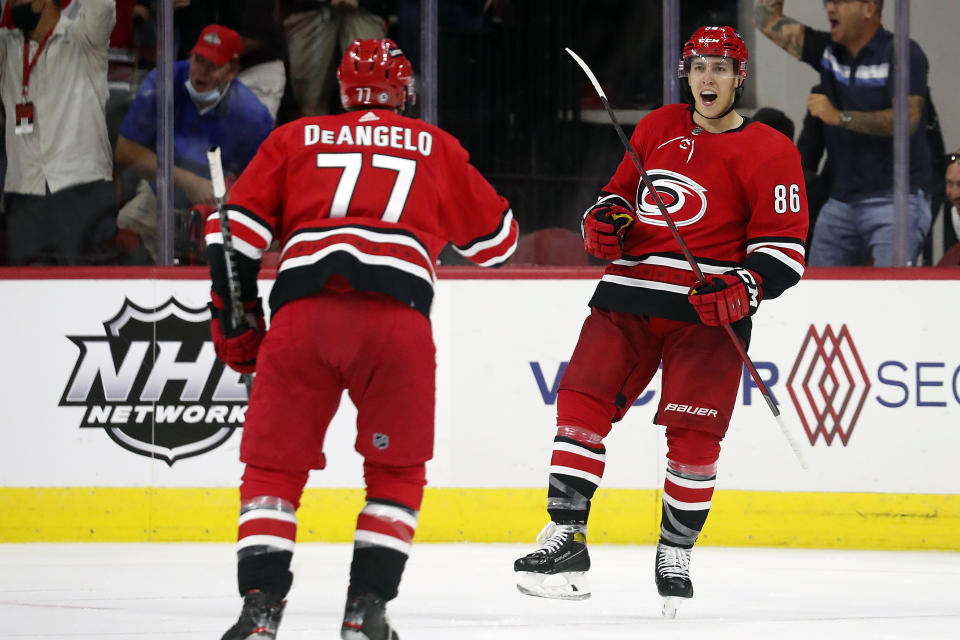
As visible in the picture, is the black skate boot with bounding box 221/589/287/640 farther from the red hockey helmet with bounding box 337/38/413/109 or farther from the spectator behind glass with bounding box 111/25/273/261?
the spectator behind glass with bounding box 111/25/273/261

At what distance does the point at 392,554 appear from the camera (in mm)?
2797

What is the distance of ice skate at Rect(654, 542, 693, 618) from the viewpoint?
3480mm

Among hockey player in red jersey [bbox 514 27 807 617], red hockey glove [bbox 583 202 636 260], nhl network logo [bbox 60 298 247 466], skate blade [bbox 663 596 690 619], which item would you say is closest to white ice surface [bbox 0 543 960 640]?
skate blade [bbox 663 596 690 619]

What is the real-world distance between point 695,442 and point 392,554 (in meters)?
1.05

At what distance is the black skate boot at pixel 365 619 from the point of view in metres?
2.74

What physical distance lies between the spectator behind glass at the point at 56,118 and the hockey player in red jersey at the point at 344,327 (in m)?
2.39

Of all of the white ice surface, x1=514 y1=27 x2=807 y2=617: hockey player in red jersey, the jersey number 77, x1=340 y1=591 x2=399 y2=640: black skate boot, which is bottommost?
the white ice surface

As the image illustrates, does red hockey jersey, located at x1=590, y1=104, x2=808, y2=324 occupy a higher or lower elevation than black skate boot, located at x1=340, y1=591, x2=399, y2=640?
higher

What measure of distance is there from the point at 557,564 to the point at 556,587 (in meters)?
0.06

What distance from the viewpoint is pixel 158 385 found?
486 centimetres

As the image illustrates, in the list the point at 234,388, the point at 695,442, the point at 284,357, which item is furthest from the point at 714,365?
the point at 234,388

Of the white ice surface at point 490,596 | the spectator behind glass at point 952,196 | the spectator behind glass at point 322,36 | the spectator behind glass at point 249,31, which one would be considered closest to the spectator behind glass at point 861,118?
the spectator behind glass at point 952,196

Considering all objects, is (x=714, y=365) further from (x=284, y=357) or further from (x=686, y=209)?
(x=284, y=357)

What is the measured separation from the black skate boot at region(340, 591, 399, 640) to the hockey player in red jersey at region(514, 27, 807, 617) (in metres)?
0.70
